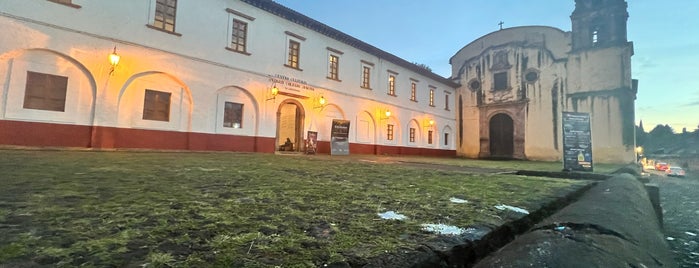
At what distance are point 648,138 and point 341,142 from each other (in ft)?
324

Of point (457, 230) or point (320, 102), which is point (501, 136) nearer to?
point (320, 102)

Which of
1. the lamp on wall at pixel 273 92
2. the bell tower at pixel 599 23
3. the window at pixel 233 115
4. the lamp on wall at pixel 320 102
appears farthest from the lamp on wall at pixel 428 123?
the window at pixel 233 115

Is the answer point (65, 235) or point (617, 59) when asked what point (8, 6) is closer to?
point (65, 235)

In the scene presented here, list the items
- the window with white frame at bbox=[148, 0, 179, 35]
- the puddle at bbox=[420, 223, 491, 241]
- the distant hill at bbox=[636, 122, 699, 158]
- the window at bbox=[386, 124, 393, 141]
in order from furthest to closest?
the distant hill at bbox=[636, 122, 699, 158] < the window at bbox=[386, 124, 393, 141] < the window with white frame at bbox=[148, 0, 179, 35] < the puddle at bbox=[420, 223, 491, 241]

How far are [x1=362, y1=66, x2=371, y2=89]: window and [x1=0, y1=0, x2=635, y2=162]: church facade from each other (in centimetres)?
14

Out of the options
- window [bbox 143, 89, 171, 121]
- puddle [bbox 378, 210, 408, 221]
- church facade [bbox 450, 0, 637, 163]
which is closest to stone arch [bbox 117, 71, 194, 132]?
window [bbox 143, 89, 171, 121]

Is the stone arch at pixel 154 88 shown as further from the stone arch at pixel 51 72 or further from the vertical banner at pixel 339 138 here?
the vertical banner at pixel 339 138

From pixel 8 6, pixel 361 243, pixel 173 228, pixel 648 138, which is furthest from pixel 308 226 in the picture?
pixel 648 138

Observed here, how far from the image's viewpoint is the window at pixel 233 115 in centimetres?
1263

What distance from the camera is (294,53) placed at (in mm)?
14930

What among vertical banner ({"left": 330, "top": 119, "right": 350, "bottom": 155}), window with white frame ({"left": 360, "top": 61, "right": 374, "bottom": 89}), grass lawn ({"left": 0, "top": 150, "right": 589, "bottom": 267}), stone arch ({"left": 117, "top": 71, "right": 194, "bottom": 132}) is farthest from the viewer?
window with white frame ({"left": 360, "top": 61, "right": 374, "bottom": 89})

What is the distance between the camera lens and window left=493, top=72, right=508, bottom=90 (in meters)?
23.5

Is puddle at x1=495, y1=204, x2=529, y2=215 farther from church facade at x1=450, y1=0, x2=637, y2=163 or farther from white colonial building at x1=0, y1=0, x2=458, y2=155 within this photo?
church facade at x1=450, y1=0, x2=637, y2=163

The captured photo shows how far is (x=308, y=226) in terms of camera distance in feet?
4.12
